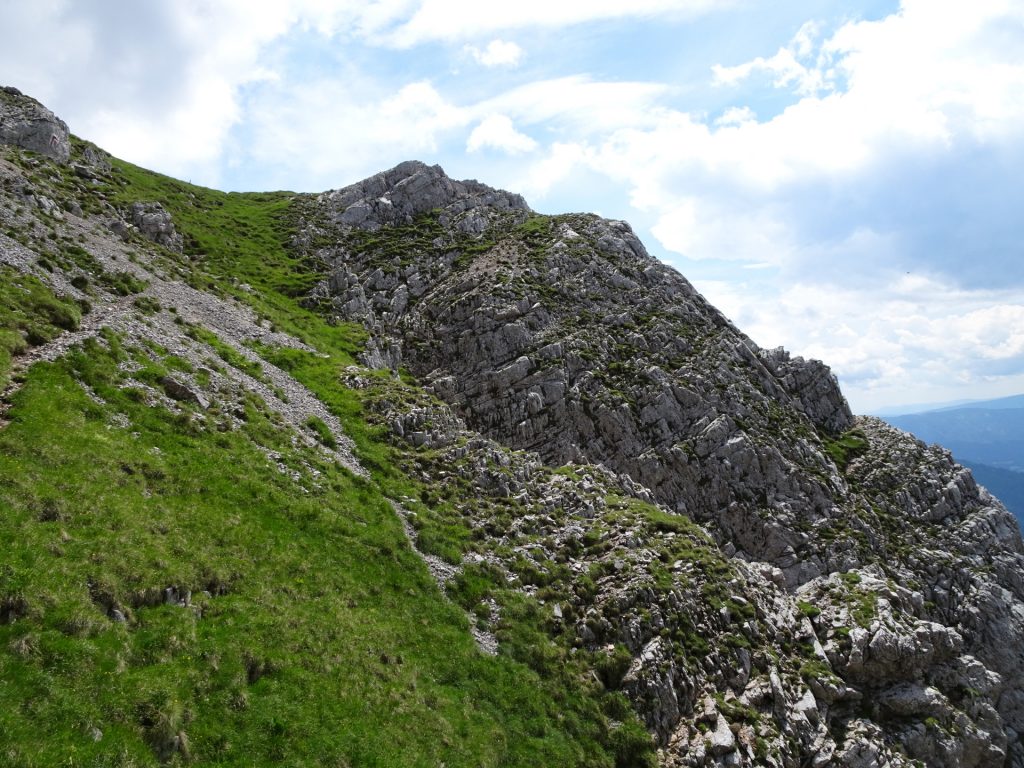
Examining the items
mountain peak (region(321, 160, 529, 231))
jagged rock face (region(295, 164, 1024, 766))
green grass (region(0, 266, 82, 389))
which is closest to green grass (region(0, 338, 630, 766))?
green grass (region(0, 266, 82, 389))

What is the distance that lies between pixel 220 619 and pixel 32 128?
3575 inches

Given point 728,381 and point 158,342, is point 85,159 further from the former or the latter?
point 728,381

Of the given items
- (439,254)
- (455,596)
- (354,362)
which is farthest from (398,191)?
(455,596)

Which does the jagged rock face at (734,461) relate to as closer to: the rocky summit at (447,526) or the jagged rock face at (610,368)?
the jagged rock face at (610,368)

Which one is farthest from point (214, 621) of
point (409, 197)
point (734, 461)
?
point (409, 197)

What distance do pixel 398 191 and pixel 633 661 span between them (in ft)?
329

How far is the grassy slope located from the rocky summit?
0.47 ft

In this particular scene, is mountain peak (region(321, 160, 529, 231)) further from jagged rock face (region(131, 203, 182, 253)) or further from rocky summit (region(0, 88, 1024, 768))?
jagged rock face (region(131, 203, 182, 253))

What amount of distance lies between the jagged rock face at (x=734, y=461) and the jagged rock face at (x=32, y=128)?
41340 mm

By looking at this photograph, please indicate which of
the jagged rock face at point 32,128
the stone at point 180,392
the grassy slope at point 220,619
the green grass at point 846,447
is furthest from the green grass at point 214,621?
the jagged rock face at point 32,128

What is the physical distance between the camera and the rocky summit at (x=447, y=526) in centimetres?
2175

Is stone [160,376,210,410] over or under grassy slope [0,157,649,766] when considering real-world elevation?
over

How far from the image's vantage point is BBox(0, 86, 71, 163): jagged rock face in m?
77.5

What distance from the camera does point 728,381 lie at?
70938 millimetres
